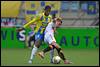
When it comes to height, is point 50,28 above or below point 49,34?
above

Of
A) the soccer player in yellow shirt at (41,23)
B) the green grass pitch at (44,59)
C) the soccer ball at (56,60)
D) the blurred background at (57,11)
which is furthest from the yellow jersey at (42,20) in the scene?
the blurred background at (57,11)

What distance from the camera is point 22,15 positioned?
22906mm

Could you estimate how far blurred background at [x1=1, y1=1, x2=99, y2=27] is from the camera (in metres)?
22.6

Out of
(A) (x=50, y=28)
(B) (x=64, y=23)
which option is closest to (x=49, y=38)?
(A) (x=50, y=28)

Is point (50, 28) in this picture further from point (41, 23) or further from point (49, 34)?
point (41, 23)

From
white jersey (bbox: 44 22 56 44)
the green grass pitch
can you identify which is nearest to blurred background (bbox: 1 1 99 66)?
the green grass pitch

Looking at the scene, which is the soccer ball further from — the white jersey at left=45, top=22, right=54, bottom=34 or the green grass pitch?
the white jersey at left=45, top=22, right=54, bottom=34

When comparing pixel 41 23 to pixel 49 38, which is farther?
pixel 41 23

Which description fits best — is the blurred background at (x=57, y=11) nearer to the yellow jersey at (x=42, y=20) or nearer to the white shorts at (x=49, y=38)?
the yellow jersey at (x=42, y=20)

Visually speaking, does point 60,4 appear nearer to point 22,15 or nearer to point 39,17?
point 22,15

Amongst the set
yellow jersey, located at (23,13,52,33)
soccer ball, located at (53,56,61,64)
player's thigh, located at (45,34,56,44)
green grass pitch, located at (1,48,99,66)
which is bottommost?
green grass pitch, located at (1,48,99,66)

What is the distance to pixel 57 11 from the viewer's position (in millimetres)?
22641

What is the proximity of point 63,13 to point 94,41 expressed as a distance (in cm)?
290

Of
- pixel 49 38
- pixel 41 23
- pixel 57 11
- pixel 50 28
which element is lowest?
pixel 57 11
